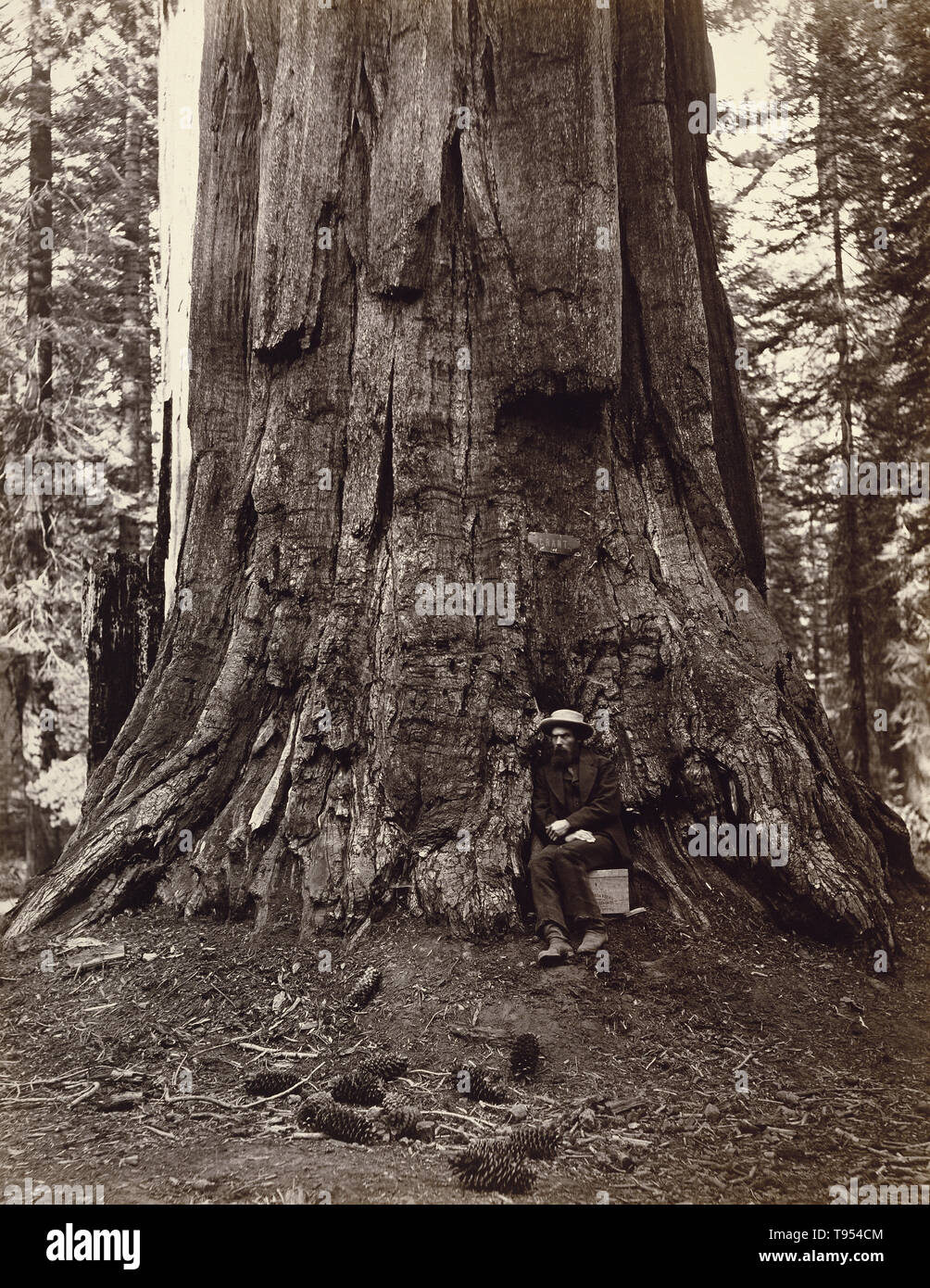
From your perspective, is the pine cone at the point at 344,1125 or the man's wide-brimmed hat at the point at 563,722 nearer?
the pine cone at the point at 344,1125

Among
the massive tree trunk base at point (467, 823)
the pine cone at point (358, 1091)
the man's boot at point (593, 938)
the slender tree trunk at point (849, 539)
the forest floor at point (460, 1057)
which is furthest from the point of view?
the slender tree trunk at point (849, 539)

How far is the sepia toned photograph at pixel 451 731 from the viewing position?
141 inches

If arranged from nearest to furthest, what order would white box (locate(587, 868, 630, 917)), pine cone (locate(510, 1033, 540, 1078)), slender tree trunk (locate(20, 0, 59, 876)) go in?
pine cone (locate(510, 1033, 540, 1078)) < white box (locate(587, 868, 630, 917)) < slender tree trunk (locate(20, 0, 59, 876))

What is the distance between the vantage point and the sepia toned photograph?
359cm

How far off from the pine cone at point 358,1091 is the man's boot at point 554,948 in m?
0.93

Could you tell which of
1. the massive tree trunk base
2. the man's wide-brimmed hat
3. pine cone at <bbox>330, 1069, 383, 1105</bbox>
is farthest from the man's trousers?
pine cone at <bbox>330, 1069, 383, 1105</bbox>

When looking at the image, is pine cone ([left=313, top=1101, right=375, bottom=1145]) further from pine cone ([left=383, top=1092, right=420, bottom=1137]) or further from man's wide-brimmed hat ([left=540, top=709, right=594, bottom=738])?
man's wide-brimmed hat ([left=540, top=709, right=594, bottom=738])

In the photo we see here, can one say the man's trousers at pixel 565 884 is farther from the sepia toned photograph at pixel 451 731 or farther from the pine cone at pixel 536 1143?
the pine cone at pixel 536 1143

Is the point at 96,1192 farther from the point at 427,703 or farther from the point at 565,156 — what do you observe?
the point at 565,156

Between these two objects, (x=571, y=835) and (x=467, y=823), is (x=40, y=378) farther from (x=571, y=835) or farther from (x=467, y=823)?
(x=571, y=835)

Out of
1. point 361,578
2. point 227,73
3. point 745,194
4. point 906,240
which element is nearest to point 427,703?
point 361,578

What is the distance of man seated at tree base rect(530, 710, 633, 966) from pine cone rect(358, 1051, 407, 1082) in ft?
2.59

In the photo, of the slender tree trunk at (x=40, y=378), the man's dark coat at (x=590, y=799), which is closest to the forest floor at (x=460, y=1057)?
the man's dark coat at (x=590, y=799)

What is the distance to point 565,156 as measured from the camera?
5469mm
